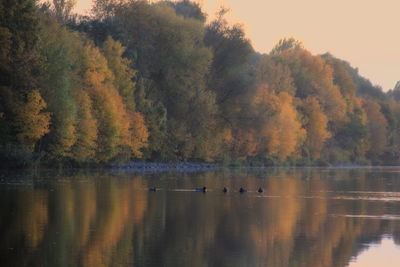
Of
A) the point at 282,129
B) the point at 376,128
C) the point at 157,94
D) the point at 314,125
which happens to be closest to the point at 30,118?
the point at 157,94

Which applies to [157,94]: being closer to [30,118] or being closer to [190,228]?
[30,118]

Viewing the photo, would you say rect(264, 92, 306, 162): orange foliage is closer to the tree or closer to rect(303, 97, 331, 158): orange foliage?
rect(303, 97, 331, 158): orange foliage

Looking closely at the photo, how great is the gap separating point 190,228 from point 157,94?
64.0 m

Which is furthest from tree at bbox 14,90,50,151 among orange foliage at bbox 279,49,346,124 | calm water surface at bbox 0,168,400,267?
orange foliage at bbox 279,49,346,124

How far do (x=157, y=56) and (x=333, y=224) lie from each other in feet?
203

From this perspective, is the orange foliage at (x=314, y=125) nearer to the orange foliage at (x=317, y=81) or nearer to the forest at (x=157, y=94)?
the forest at (x=157, y=94)

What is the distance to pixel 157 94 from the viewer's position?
89.9m

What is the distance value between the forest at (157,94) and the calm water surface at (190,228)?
16.1 m

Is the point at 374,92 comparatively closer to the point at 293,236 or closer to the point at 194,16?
the point at 194,16

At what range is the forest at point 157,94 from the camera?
194 feet

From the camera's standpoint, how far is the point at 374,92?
181250mm

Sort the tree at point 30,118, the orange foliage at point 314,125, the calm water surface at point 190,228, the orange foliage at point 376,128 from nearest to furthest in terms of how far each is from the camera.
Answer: the calm water surface at point 190,228 → the tree at point 30,118 → the orange foliage at point 314,125 → the orange foliage at point 376,128

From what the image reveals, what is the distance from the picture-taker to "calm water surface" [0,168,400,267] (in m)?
20.3

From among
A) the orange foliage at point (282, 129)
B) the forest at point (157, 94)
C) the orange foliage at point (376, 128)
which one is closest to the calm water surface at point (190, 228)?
the forest at point (157, 94)
